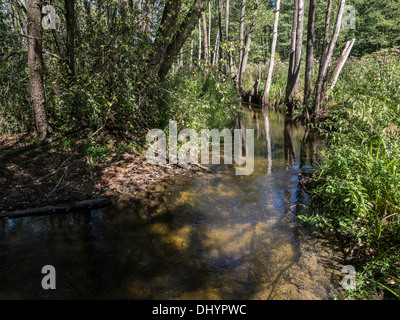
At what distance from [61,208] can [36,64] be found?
8.32 ft

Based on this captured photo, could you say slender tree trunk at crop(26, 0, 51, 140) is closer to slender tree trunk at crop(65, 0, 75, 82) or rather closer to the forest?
the forest

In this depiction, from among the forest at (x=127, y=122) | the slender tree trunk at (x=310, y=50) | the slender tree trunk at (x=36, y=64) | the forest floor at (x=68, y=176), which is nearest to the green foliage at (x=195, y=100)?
the forest at (x=127, y=122)

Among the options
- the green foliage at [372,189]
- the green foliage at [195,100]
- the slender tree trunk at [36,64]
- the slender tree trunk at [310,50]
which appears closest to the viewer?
the green foliage at [372,189]

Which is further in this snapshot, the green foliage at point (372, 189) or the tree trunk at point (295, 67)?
the tree trunk at point (295, 67)

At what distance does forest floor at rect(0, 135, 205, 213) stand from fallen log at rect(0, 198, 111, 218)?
16 centimetres

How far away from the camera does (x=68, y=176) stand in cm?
468

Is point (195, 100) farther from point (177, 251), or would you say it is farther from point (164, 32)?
point (177, 251)

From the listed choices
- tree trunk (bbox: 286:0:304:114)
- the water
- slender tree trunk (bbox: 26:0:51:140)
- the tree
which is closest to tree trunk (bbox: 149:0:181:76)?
the tree

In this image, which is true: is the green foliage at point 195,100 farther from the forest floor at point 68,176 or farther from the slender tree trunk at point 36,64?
the slender tree trunk at point 36,64

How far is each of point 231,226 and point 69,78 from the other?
A: 175 inches

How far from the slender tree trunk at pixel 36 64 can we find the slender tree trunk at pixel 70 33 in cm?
55

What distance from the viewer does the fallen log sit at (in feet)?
12.1

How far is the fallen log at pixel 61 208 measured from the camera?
3.69m

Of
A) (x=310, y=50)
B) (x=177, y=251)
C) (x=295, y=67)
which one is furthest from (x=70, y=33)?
(x=295, y=67)
